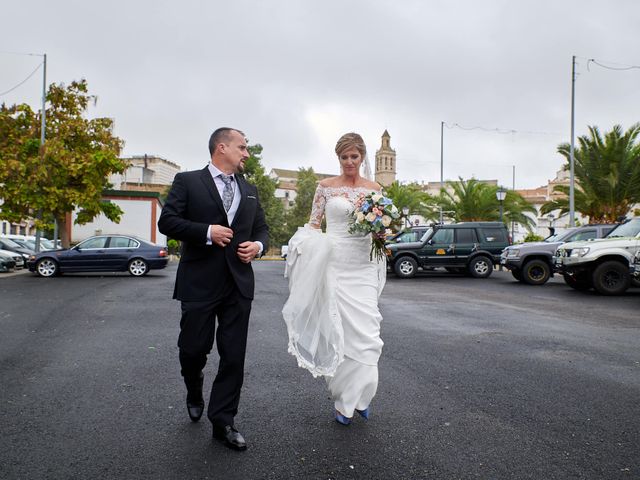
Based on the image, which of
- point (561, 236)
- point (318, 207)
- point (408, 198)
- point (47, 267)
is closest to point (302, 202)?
point (408, 198)

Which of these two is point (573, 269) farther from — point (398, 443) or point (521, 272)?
point (398, 443)

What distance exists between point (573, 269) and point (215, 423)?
13.3 m

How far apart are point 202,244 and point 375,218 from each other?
1.44 m

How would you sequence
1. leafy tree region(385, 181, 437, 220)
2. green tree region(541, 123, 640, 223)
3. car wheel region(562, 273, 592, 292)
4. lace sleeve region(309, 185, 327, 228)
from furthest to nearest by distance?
leafy tree region(385, 181, 437, 220)
green tree region(541, 123, 640, 223)
car wheel region(562, 273, 592, 292)
lace sleeve region(309, 185, 327, 228)

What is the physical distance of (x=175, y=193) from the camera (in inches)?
150

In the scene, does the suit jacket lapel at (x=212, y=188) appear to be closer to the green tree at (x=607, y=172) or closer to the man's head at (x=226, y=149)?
the man's head at (x=226, y=149)

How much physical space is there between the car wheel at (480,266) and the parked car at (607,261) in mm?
5438

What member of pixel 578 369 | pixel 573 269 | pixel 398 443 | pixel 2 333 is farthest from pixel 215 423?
pixel 573 269

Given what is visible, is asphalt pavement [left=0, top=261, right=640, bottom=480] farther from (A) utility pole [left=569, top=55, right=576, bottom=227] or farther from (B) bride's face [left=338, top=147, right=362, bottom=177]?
(A) utility pole [left=569, top=55, right=576, bottom=227]

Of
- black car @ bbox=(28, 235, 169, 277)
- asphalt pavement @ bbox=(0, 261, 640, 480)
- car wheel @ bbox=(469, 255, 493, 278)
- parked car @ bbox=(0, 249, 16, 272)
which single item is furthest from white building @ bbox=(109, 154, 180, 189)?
asphalt pavement @ bbox=(0, 261, 640, 480)

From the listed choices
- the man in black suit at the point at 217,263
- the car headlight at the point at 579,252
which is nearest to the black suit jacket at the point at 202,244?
the man in black suit at the point at 217,263

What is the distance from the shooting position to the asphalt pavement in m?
3.32

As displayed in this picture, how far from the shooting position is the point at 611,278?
14438 mm

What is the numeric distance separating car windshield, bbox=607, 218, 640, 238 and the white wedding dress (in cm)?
1264
